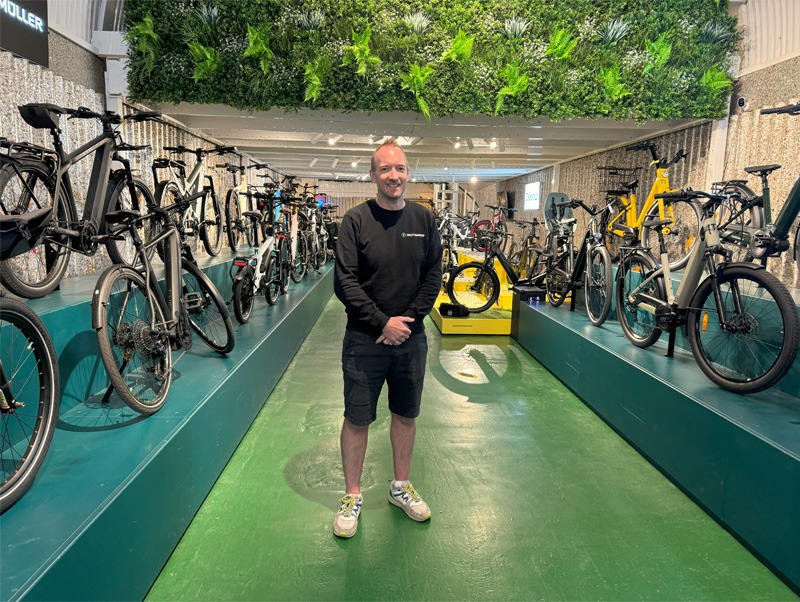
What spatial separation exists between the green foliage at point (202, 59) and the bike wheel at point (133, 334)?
2913 mm

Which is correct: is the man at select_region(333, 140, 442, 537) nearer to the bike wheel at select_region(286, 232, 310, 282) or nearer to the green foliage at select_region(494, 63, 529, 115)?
the green foliage at select_region(494, 63, 529, 115)

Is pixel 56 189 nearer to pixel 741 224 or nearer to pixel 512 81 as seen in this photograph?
pixel 741 224

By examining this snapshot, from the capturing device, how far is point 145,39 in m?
4.50

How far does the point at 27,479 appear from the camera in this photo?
1.60 meters

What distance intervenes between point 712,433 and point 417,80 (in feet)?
12.9

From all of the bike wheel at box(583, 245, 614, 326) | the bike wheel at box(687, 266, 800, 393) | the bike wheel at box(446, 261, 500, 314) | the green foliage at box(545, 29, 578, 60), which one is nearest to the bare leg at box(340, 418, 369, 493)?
the bike wheel at box(687, 266, 800, 393)

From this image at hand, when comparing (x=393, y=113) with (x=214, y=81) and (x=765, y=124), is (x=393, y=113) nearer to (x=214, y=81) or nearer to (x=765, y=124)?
(x=214, y=81)

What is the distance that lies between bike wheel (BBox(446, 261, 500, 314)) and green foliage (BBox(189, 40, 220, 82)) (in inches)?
135

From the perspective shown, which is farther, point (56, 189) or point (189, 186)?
point (189, 186)

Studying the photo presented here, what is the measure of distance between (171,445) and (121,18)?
172 inches

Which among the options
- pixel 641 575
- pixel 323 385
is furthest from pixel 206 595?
pixel 323 385

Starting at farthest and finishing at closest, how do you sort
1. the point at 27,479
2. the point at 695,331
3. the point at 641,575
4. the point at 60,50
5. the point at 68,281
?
the point at 60,50 → the point at 68,281 → the point at 695,331 → the point at 641,575 → the point at 27,479

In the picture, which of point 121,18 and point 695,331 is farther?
point 121,18

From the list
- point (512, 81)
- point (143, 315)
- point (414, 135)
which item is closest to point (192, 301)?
point (143, 315)
